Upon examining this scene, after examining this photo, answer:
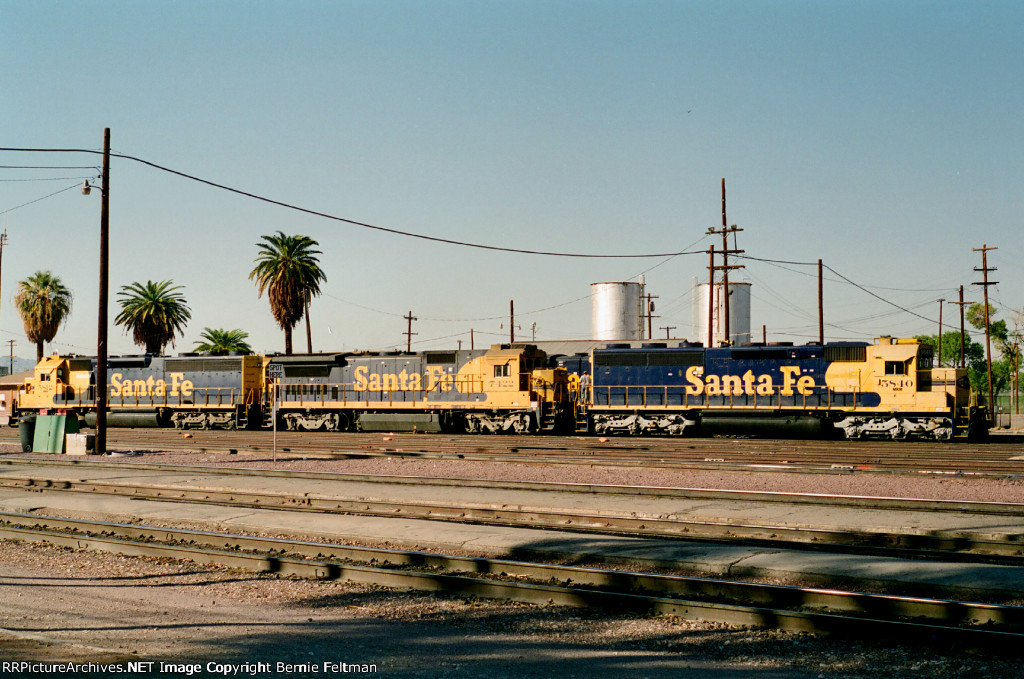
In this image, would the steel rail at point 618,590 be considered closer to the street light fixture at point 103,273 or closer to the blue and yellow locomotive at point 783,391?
the street light fixture at point 103,273

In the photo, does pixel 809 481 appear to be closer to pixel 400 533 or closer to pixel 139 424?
pixel 400 533

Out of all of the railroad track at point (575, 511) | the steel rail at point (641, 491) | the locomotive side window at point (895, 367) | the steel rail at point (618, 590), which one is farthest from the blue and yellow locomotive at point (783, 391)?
the steel rail at point (618, 590)

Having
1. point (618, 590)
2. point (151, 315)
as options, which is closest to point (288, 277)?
point (151, 315)

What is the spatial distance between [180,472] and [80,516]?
6.56m

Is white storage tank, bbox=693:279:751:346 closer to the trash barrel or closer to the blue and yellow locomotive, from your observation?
the blue and yellow locomotive

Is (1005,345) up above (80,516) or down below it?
above

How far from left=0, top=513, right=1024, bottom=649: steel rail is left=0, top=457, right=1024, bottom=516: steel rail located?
6574mm

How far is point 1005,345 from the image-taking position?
87.4 m

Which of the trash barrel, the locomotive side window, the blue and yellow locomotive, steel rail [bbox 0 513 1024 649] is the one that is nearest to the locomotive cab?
the trash barrel

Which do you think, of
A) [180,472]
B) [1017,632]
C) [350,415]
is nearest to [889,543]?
[1017,632]

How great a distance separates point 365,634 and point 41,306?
66339 millimetres

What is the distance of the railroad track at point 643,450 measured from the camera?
866 inches

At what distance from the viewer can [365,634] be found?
27.2ft

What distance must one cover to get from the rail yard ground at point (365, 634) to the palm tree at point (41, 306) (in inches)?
2365
